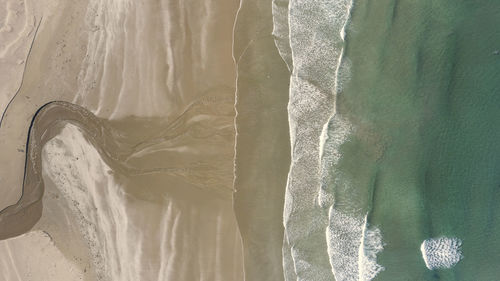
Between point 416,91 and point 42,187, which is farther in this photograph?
point 42,187

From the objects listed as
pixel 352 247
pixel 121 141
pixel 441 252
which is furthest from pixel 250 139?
pixel 441 252

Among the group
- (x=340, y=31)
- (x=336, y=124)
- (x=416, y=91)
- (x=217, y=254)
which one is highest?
(x=340, y=31)

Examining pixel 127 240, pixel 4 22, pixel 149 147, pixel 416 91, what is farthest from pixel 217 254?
pixel 4 22

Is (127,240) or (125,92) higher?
(125,92)

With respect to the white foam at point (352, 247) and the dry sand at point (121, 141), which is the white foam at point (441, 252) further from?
the dry sand at point (121, 141)

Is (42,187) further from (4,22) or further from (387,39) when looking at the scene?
(387,39)

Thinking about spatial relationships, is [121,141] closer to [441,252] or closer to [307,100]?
[307,100]
